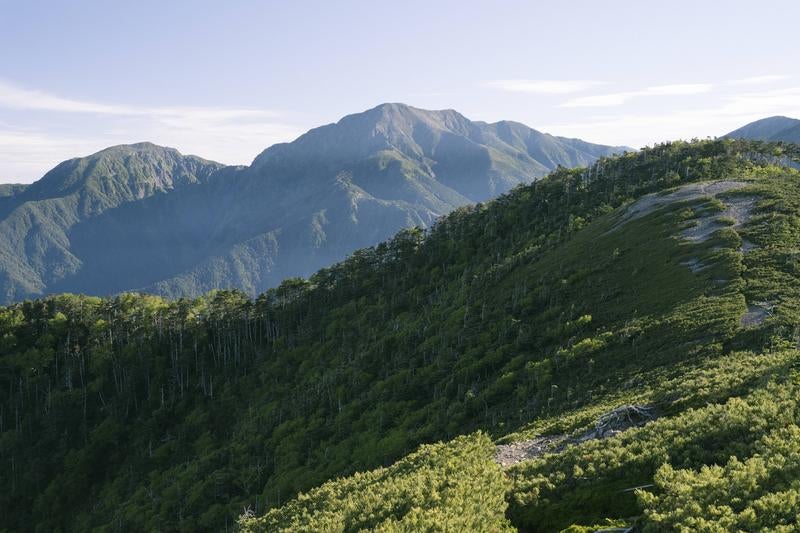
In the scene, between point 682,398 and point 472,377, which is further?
point 472,377

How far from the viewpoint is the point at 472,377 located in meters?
56.4

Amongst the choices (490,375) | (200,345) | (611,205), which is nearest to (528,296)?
(490,375)

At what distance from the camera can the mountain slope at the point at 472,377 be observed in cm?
2320

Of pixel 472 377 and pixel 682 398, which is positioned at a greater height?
pixel 682 398

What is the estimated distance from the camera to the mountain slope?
23.2m

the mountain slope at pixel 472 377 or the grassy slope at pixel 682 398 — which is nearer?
the grassy slope at pixel 682 398

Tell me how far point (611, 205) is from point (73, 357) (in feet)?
430

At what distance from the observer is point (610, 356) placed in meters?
43.8

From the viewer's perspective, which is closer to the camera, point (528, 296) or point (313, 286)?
point (528, 296)

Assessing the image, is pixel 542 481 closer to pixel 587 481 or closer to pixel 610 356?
pixel 587 481

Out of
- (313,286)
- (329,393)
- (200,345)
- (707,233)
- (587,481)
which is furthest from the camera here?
(313,286)

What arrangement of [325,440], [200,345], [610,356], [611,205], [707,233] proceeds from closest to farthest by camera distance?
[610,356] → [707,233] → [325,440] → [611,205] → [200,345]

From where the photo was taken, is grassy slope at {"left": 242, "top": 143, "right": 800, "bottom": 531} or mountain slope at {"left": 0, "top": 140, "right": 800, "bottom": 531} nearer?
grassy slope at {"left": 242, "top": 143, "right": 800, "bottom": 531}

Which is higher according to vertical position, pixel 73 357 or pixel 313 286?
pixel 313 286
